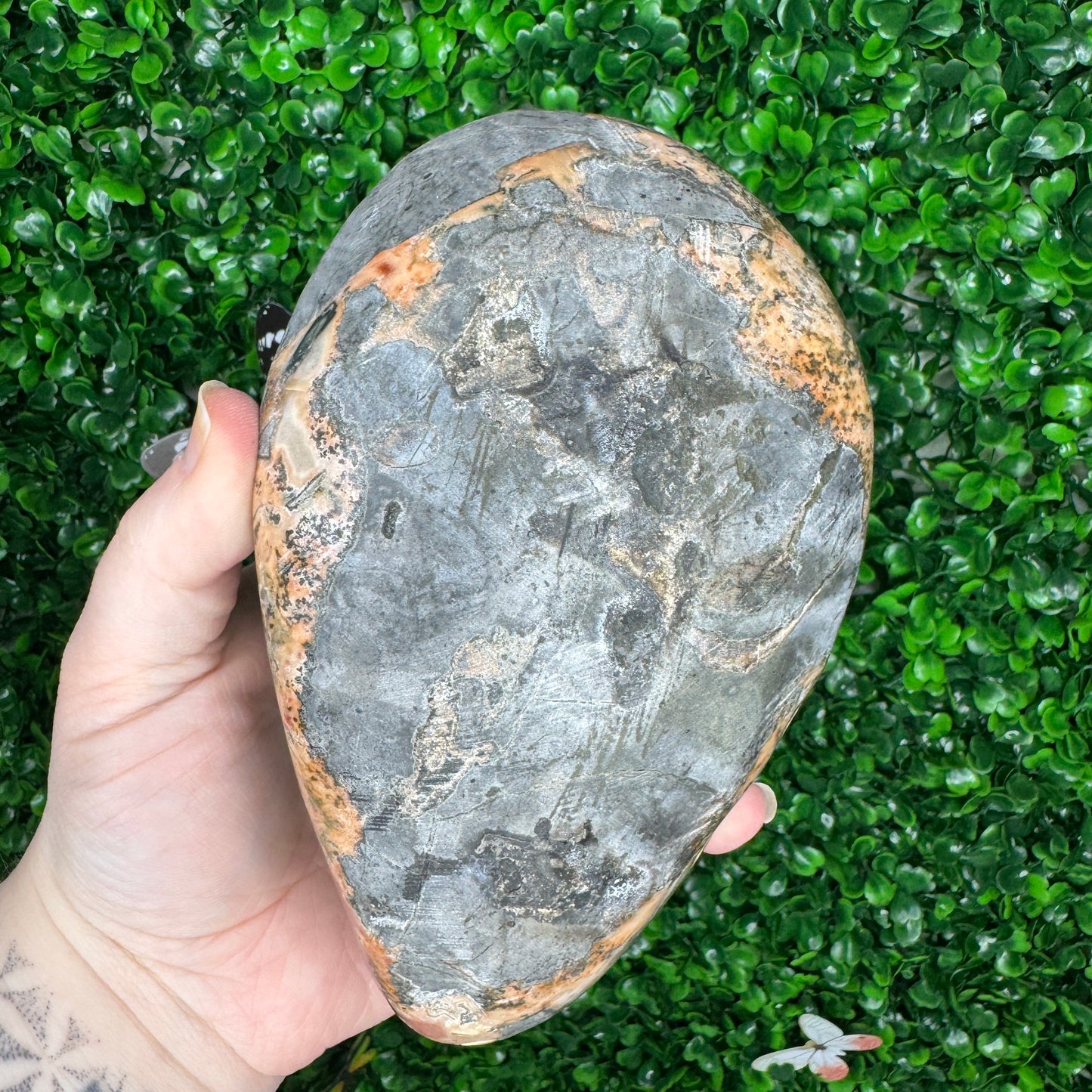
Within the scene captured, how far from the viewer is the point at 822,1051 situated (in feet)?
5.13

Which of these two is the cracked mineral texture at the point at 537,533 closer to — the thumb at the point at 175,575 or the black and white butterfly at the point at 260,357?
the thumb at the point at 175,575

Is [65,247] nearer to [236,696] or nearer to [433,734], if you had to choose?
[236,696]

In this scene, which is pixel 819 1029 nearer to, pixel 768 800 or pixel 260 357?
pixel 768 800

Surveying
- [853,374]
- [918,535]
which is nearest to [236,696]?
[853,374]

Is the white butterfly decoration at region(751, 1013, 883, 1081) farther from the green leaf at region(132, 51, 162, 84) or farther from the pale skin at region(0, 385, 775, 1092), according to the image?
the green leaf at region(132, 51, 162, 84)

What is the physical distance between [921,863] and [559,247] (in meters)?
1.11

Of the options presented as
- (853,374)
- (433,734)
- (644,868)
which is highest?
(853,374)

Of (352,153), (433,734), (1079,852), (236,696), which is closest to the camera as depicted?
(433,734)

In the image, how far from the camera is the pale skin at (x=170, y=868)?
1176 millimetres

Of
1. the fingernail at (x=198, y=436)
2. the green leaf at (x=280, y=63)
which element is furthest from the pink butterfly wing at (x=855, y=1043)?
the green leaf at (x=280, y=63)

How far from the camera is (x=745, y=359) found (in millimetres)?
957

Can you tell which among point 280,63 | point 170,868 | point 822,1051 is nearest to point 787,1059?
point 822,1051

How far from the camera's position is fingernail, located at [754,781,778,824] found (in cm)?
144

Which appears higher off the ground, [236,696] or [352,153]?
[352,153]
